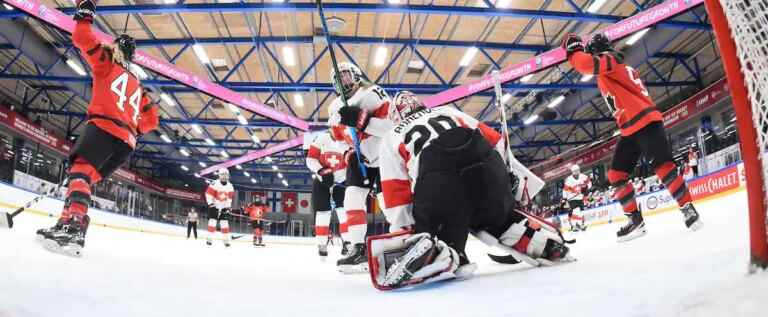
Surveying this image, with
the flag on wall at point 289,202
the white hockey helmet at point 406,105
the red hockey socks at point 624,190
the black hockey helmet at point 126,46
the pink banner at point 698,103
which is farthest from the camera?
the flag on wall at point 289,202

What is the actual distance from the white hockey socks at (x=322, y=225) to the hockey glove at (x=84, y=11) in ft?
8.96

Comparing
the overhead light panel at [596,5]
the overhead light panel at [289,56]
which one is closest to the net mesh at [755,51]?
the overhead light panel at [596,5]

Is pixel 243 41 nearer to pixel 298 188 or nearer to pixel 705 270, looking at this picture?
pixel 705 270

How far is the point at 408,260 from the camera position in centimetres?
159

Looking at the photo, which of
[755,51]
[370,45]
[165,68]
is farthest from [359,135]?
[370,45]

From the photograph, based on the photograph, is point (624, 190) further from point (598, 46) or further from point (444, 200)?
point (444, 200)

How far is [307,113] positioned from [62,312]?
16.0 m

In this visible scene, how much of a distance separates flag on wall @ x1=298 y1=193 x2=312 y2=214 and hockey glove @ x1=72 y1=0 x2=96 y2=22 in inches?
991

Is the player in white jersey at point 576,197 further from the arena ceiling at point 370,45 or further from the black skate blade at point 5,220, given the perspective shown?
the black skate blade at point 5,220

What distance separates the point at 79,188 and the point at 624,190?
3.32m

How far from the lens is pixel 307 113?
665 inches

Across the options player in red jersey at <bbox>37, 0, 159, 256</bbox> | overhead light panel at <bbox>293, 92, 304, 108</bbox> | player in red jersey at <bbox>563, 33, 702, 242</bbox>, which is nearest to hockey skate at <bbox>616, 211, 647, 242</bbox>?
player in red jersey at <bbox>563, 33, 702, 242</bbox>

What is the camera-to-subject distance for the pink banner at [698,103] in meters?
10.7

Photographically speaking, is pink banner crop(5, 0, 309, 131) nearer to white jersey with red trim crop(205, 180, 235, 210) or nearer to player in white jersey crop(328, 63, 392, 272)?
white jersey with red trim crop(205, 180, 235, 210)
